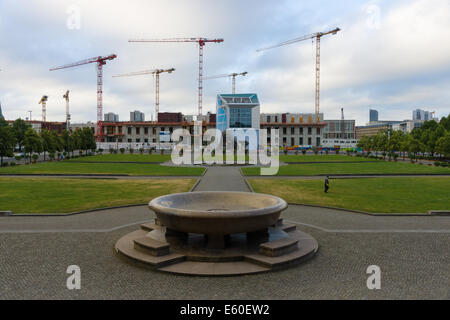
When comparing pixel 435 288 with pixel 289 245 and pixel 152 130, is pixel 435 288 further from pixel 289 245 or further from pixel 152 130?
pixel 152 130

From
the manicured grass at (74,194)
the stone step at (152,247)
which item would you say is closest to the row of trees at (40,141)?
the manicured grass at (74,194)

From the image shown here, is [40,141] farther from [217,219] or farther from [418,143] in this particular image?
[418,143]

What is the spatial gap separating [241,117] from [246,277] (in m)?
110

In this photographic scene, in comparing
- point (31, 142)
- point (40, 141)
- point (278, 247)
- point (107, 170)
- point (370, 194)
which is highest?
point (40, 141)

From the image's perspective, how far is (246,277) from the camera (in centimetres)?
879

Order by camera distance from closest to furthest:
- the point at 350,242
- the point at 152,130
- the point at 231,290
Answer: the point at 231,290
the point at 350,242
the point at 152,130

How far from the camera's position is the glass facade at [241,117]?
11581cm

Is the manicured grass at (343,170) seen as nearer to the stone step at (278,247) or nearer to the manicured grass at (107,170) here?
the manicured grass at (107,170)

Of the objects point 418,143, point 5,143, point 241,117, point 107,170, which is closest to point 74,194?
point 107,170

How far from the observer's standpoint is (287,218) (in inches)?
627

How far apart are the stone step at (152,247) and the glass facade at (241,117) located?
106284mm
